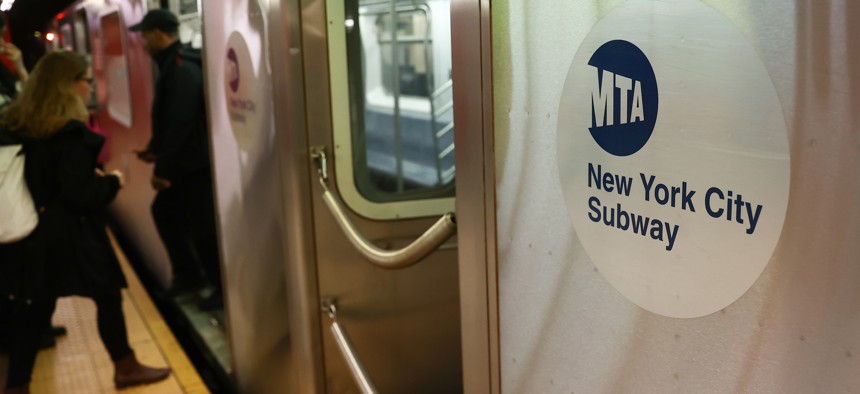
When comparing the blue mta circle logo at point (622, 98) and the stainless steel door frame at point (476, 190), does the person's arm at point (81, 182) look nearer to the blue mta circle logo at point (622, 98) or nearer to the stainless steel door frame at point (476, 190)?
the stainless steel door frame at point (476, 190)

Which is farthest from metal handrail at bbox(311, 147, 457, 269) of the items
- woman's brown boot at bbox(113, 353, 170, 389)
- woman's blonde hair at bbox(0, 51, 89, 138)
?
woman's brown boot at bbox(113, 353, 170, 389)

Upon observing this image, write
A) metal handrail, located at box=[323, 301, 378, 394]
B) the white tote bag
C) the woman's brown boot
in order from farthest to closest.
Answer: the woman's brown boot → the white tote bag → metal handrail, located at box=[323, 301, 378, 394]

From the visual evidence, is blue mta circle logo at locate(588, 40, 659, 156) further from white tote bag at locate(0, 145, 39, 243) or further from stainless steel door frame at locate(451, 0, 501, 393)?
white tote bag at locate(0, 145, 39, 243)

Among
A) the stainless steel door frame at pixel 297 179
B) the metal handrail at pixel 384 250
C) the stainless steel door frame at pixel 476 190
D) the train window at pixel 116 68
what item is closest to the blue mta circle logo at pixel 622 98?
the stainless steel door frame at pixel 476 190

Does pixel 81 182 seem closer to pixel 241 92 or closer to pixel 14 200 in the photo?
pixel 14 200

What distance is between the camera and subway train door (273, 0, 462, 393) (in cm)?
270

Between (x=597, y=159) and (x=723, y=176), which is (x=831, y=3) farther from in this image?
(x=597, y=159)

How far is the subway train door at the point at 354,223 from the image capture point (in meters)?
2.70

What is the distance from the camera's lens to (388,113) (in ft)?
10.8

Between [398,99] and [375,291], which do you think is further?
[398,99]

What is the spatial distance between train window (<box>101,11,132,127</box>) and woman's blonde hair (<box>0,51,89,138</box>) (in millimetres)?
2577

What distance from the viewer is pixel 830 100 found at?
0.94m

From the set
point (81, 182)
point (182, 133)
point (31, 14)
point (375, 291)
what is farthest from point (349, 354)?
point (31, 14)

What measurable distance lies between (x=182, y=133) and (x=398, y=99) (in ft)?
5.56
